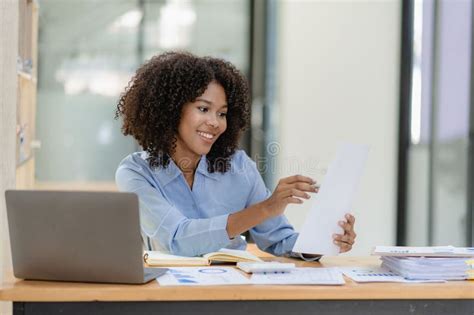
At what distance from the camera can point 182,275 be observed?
177cm

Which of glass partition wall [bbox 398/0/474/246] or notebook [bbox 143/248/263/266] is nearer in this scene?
notebook [bbox 143/248/263/266]

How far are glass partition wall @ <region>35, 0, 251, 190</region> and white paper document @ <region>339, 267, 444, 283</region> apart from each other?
173 inches

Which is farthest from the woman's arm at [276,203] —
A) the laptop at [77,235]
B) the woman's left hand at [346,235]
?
the laptop at [77,235]

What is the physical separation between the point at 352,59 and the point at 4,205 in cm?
403

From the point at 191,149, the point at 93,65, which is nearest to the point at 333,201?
the point at 191,149

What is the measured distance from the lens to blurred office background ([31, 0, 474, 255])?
4359mm

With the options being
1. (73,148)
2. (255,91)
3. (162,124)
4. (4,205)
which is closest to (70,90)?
(73,148)

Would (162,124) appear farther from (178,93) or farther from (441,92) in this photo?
(441,92)

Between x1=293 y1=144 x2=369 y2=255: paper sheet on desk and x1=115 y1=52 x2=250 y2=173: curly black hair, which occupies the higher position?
x1=115 y1=52 x2=250 y2=173: curly black hair

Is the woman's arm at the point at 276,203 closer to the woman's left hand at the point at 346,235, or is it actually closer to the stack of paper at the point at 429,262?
the woman's left hand at the point at 346,235

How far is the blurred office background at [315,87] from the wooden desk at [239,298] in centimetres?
228

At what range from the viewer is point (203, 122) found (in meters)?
2.33

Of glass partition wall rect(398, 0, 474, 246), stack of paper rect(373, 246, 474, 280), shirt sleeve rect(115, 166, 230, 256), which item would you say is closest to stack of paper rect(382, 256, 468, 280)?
stack of paper rect(373, 246, 474, 280)

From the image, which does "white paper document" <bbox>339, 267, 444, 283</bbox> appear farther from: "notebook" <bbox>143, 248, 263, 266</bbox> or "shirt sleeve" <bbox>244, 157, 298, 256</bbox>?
"shirt sleeve" <bbox>244, 157, 298, 256</bbox>
